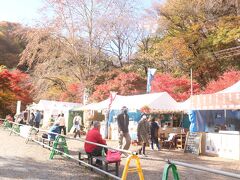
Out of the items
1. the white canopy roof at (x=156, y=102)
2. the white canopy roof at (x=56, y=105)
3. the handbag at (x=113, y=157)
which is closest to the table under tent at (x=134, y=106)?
the white canopy roof at (x=156, y=102)

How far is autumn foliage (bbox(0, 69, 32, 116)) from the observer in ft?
116

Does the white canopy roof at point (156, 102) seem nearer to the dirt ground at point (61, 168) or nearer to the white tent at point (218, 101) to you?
the white tent at point (218, 101)

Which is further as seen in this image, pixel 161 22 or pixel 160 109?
pixel 161 22

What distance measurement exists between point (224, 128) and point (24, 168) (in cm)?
1025

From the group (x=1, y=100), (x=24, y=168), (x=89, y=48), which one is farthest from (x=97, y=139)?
(x=1, y=100)

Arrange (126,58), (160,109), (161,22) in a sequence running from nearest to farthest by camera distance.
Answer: (160,109)
(161,22)
(126,58)

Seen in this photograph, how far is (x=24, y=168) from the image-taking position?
346 inches

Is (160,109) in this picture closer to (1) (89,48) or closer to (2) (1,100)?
(1) (89,48)

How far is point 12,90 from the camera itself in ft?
119

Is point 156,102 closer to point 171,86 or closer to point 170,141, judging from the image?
point 170,141

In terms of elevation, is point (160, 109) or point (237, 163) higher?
point (160, 109)

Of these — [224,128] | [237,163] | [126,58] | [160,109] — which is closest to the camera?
[237,163]

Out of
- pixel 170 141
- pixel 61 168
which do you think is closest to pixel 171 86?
pixel 170 141

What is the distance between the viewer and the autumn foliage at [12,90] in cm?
3550
